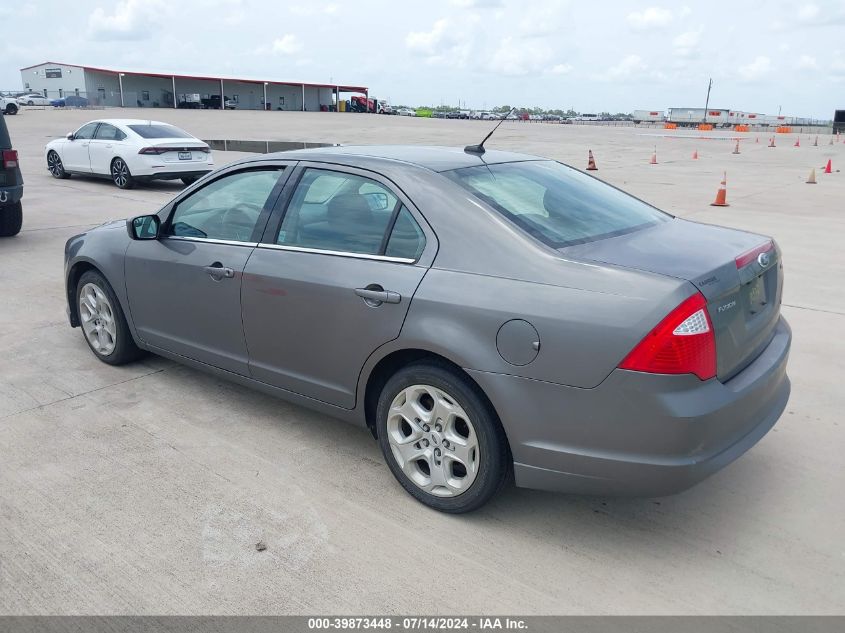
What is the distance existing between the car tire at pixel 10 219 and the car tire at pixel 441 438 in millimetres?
7960

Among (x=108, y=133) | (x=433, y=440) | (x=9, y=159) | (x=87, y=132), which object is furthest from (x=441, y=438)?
(x=87, y=132)

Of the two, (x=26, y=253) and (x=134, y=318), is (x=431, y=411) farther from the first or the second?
(x=26, y=253)

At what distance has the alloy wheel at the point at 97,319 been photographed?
489 centimetres

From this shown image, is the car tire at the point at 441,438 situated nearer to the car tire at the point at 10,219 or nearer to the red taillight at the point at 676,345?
the red taillight at the point at 676,345

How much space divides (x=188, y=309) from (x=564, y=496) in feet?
7.71

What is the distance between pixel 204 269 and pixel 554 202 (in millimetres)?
1946

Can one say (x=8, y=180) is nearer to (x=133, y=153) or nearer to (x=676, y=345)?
(x=133, y=153)

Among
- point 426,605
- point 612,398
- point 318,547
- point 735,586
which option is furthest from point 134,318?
point 735,586

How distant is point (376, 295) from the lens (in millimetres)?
3250

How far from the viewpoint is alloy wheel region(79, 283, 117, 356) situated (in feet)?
16.1

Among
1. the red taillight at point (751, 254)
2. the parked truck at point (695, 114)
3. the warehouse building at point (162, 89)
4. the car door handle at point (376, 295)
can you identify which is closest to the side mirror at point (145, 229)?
the car door handle at point (376, 295)

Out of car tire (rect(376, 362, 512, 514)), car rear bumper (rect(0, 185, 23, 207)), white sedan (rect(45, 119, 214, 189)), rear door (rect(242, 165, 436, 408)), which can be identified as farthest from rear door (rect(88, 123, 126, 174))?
car tire (rect(376, 362, 512, 514))

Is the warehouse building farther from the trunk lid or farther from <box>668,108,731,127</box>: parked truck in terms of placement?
the trunk lid

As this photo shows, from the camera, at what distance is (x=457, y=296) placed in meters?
3.02
